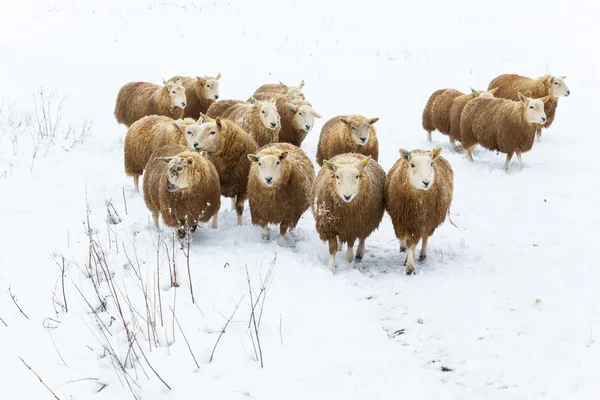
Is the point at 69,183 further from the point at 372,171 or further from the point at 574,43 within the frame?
the point at 574,43

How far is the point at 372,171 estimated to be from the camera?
7039mm

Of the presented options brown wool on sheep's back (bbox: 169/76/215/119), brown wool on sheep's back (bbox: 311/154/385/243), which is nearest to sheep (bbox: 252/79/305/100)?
brown wool on sheep's back (bbox: 169/76/215/119)

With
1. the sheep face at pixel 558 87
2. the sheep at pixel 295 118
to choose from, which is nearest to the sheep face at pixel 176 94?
the sheep at pixel 295 118

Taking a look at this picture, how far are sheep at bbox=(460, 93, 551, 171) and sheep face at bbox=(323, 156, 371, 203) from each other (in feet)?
16.4

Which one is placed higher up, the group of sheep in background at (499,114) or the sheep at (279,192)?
the group of sheep in background at (499,114)

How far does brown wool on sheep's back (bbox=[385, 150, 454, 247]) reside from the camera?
254 inches

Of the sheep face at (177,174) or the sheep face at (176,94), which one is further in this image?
the sheep face at (176,94)

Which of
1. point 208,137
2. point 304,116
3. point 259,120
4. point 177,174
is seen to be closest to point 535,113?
point 304,116

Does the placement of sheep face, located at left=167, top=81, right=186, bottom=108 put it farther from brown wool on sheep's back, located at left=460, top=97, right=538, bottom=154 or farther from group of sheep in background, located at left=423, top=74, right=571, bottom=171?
brown wool on sheep's back, located at left=460, top=97, right=538, bottom=154

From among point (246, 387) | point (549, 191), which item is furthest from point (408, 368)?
point (549, 191)

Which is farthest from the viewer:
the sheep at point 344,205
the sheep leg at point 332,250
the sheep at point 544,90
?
the sheep at point 544,90

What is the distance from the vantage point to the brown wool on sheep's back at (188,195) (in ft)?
22.4

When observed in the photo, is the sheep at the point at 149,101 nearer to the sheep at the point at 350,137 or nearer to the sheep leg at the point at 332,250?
the sheep at the point at 350,137

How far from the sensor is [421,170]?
614 centimetres
